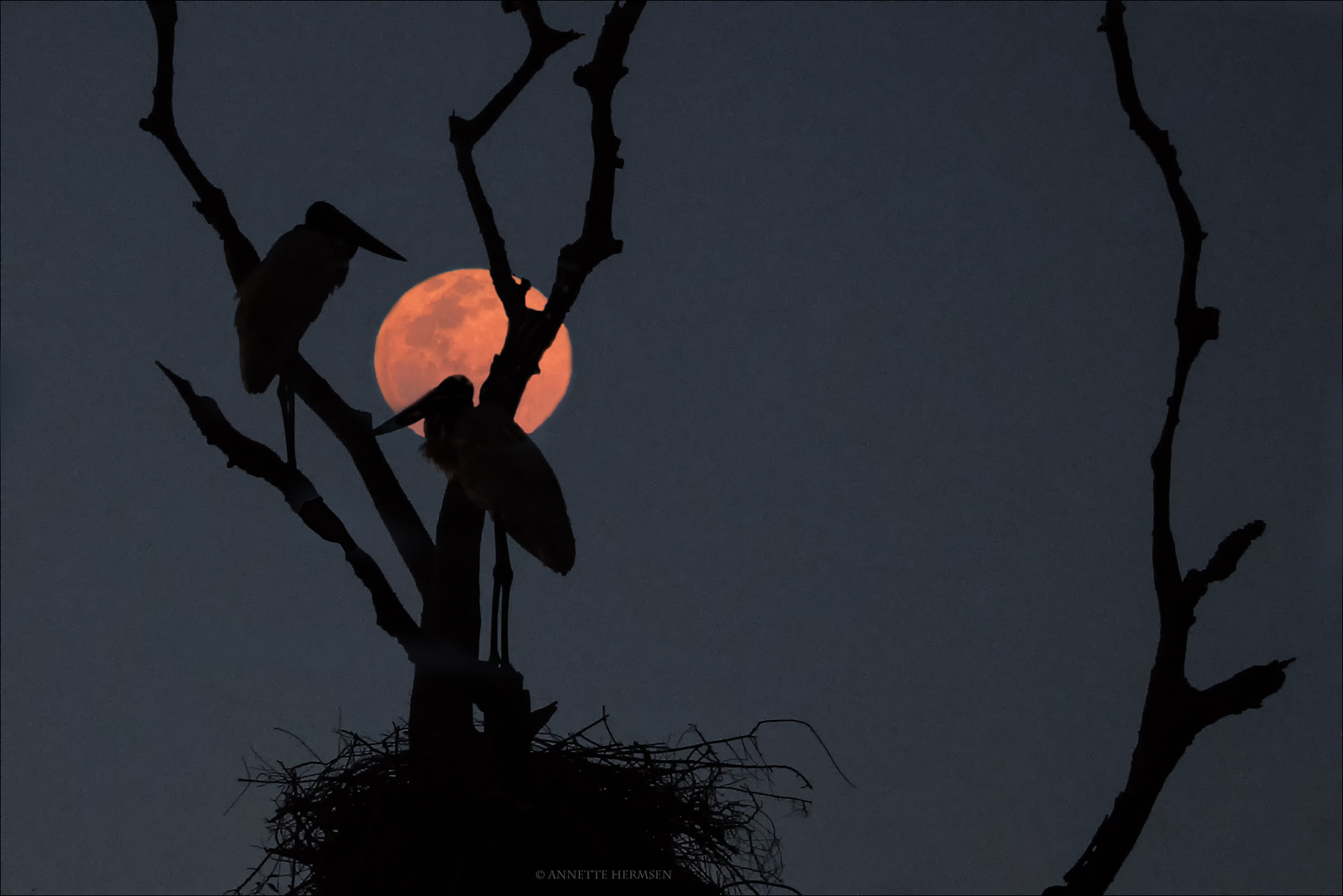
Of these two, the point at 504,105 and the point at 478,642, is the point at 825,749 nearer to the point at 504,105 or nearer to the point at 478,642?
the point at 478,642

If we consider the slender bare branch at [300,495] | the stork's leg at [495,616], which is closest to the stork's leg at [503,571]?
the stork's leg at [495,616]

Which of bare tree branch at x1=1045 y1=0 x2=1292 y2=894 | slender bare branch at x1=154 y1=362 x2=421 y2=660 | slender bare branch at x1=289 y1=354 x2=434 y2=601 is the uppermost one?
slender bare branch at x1=289 y1=354 x2=434 y2=601

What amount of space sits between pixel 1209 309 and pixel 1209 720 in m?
0.64

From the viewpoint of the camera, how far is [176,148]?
8.18ft

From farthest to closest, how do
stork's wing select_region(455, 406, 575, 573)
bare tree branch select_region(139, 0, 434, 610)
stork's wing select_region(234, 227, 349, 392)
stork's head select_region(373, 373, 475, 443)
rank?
stork's head select_region(373, 373, 475, 443) < stork's wing select_region(234, 227, 349, 392) < stork's wing select_region(455, 406, 575, 573) < bare tree branch select_region(139, 0, 434, 610)

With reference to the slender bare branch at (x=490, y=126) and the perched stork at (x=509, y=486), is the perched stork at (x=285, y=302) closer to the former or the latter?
the perched stork at (x=509, y=486)

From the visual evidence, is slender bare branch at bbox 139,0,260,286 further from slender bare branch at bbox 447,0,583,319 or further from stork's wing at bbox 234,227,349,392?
slender bare branch at bbox 447,0,583,319

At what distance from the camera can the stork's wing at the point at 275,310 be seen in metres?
3.08

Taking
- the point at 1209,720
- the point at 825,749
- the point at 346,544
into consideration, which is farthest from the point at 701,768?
the point at 1209,720

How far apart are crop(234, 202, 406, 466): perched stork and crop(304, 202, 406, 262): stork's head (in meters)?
0.15

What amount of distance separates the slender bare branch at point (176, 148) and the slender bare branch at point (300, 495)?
2.18 feet

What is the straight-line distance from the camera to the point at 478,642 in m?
2.62

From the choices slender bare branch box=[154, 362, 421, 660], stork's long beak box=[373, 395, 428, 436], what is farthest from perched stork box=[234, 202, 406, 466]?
slender bare branch box=[154, 362, 421, 660]

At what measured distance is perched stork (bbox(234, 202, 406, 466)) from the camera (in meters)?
3.09
